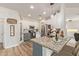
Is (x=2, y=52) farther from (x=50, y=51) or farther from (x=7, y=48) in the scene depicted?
(x=50, y=51)

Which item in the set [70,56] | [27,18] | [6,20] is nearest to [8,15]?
[6,20]

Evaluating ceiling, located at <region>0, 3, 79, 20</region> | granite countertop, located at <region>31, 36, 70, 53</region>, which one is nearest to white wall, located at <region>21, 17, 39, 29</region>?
ceiling, located at <region>0, 3, 79, 20</region>

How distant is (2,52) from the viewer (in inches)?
76.9

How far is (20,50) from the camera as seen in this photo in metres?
1.98

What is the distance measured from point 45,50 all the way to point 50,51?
94 mm

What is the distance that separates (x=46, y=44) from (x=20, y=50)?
0.49m

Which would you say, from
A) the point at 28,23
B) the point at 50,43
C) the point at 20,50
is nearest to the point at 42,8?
the point at 28,23

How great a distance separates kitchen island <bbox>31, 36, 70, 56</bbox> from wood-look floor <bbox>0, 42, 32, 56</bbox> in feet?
0.33

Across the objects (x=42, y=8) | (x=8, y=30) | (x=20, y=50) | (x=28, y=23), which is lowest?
(x=20, y=50)

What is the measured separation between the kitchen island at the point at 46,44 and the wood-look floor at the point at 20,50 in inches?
4.0

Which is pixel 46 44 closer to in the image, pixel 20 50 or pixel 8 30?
pixel 20 50

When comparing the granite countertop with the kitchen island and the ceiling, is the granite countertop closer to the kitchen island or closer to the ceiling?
the kitchen island

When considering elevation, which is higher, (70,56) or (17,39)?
(17,39)

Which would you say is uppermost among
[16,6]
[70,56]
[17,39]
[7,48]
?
[16,6]
